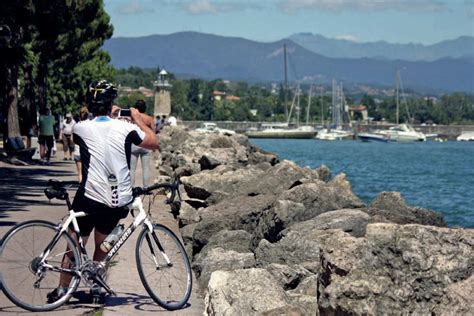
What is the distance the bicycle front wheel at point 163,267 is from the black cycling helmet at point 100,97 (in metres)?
1.07

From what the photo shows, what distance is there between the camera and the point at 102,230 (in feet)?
30.7

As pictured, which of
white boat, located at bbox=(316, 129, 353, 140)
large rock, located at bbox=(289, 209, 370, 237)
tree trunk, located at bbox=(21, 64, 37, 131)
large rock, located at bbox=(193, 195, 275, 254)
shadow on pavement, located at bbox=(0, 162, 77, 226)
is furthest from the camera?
white boat, located at bbox=(316, 129, 353, 140)

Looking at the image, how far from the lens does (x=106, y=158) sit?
30.1ft

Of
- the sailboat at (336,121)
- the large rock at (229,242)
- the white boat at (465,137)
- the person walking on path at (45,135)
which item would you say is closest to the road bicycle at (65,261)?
the large rock at (229,242)

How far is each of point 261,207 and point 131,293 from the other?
4.85 m

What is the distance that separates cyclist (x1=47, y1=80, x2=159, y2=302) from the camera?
30.0 ft

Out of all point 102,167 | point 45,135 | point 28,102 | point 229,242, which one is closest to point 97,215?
point 102,167

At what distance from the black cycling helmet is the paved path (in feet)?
2.12

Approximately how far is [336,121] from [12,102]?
444 feet

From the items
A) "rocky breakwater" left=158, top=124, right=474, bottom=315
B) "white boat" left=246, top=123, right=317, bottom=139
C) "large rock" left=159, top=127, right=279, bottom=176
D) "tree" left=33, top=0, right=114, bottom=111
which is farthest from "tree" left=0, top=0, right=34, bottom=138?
"white boat" left=246, top=123, right=317, bottom=139

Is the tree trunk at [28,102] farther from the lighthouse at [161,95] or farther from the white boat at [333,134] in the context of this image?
the white boat at [333,134]

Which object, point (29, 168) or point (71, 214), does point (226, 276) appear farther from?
point (29, 168)

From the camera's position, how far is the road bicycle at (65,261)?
9.05 metres

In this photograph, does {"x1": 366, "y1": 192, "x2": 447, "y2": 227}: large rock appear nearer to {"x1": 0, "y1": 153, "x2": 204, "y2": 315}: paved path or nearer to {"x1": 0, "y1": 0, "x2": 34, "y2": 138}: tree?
{"x1": 0, "y1": 153, "x2": 204, "y2": 315}: paved path
